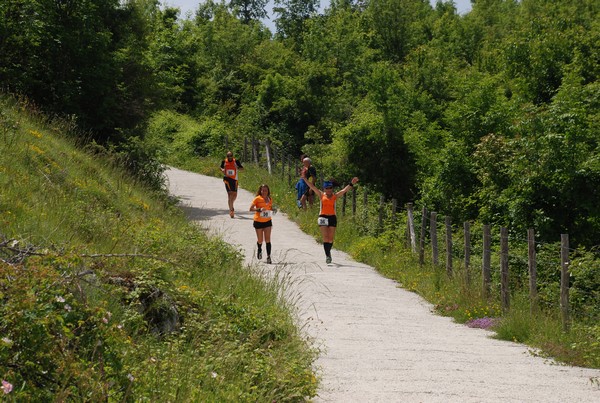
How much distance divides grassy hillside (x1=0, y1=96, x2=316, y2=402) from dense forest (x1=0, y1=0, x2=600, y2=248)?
6.61 metres

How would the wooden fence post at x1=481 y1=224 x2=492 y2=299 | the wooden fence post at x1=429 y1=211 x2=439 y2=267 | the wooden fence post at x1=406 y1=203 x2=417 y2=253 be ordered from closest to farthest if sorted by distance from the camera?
the wooden fence post at x1=481 y1=224 x2=492 y2=299 < the wooden fence post at x1=429 y1=211 x2=439 y2=267 < the wooden fence post at x1=406 y1=203 x2=417 y2=253

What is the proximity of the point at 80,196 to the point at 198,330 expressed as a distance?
5975 millimetres

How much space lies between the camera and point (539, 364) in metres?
9.47

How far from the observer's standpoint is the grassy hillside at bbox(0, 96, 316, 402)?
488 centimetres

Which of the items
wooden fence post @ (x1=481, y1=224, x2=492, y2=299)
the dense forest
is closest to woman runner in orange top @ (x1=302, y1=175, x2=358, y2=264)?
the dense forest

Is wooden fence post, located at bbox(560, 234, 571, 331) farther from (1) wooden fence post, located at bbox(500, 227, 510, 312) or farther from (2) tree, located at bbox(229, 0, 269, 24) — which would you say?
(2) tree, located at bbox(229, 0, 269, 24)

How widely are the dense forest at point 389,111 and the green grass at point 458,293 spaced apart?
2483 mm

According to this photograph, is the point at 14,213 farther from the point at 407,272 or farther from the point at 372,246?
the point at 372,246

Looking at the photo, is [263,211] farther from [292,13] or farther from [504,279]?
[292,13]

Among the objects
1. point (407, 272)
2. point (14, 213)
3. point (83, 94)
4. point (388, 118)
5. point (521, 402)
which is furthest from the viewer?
point (388, 118)

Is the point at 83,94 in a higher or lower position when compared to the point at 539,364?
higher

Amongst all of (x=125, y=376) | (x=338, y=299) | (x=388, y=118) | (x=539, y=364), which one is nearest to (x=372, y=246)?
(x=338, y=299)

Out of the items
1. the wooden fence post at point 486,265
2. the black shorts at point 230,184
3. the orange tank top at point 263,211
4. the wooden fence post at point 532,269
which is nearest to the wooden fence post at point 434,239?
the wooden fence post at point 486,265

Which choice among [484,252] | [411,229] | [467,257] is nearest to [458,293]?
[484,252]
